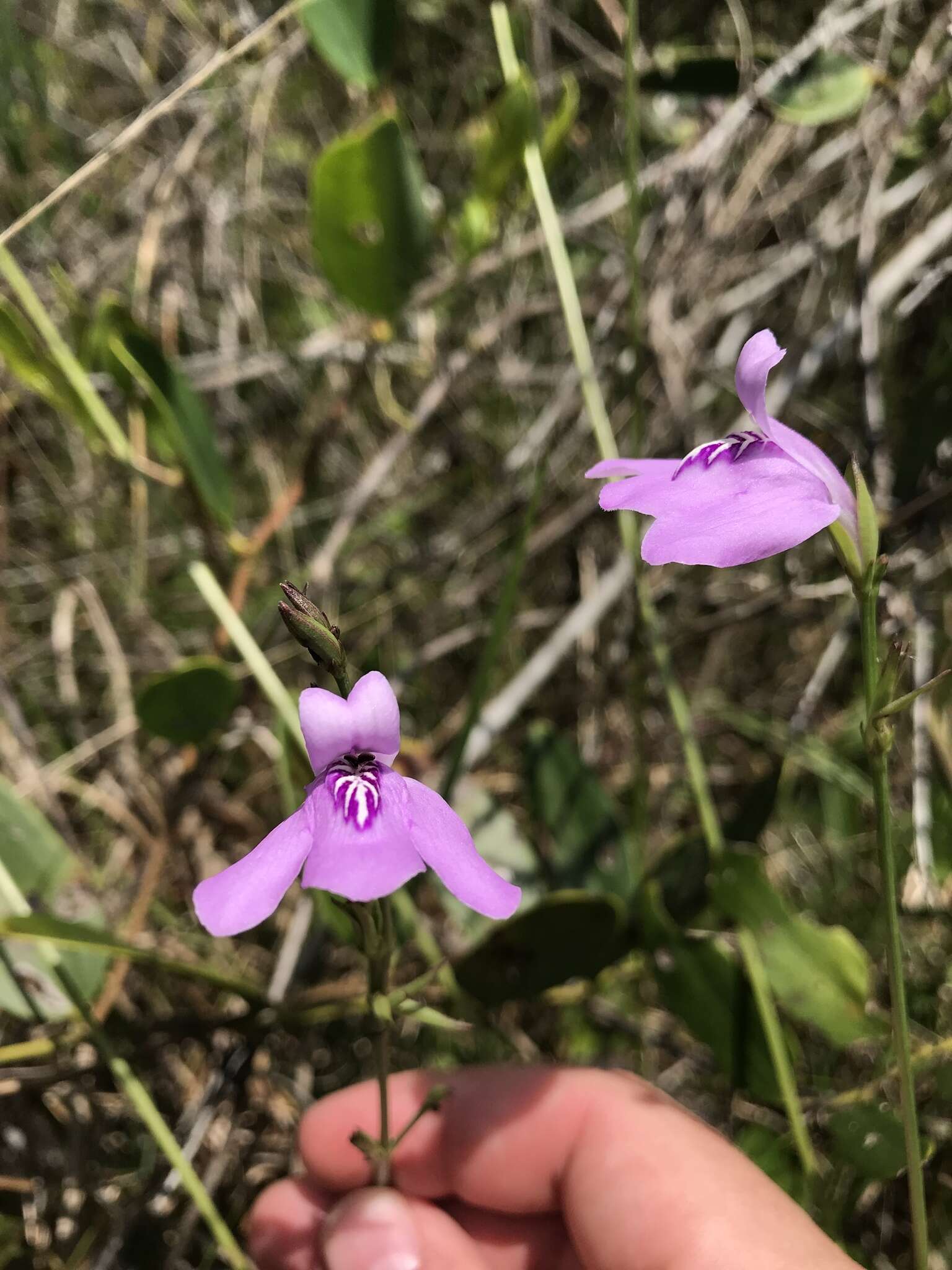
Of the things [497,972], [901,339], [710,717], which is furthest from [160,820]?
[901,339]

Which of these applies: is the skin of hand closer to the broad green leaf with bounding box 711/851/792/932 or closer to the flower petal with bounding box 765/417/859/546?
the broad green leaf with bounding box 711/851/792/932

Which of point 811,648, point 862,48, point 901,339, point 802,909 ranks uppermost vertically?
point 862,48

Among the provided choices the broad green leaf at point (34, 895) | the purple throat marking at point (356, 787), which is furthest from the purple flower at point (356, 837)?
the broad green leaf at point (34, 895)

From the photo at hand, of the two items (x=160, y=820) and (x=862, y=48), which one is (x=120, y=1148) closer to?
(x=160, y=820)

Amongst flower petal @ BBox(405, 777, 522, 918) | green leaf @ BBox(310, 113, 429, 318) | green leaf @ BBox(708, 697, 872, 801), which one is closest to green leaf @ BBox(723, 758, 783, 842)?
green leaf @ BBox(708, 697, 872, 801)

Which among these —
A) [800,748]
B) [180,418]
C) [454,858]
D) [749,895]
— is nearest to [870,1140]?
[749,895]

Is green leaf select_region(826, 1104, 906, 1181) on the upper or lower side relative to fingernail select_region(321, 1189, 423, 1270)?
upper

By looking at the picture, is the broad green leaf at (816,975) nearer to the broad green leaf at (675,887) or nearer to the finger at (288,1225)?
the broad green leaf at (675,887)
